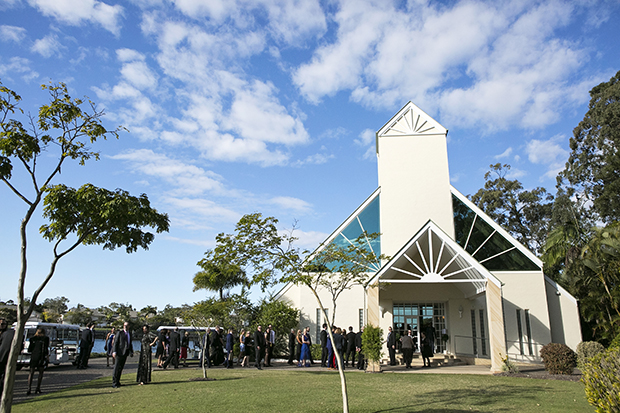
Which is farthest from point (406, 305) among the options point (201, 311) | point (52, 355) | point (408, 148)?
point (52, 355)

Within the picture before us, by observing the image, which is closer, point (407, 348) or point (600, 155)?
point (407, 348)

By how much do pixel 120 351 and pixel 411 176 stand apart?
1700cm

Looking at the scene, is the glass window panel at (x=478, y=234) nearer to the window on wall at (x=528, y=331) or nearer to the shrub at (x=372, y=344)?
the window on wall at (x=528, y=331)

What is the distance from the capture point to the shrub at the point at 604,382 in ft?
16.2

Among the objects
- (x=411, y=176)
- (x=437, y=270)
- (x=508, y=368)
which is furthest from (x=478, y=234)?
(x=508, y=368)

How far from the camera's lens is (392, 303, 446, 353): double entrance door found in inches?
838

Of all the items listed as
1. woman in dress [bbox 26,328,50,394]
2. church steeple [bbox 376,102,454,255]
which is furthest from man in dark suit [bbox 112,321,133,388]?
church steeple [bbox 376,102,454,255]

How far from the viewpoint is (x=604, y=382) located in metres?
5.14

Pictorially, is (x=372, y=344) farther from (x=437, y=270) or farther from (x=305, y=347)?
(x=437, y=270)

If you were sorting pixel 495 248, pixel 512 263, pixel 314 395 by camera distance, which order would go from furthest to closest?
1. pixel 495 248
2. pixel 512 263
3. pixel 314 395

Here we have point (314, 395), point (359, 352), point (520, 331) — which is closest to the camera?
point (314, 395)

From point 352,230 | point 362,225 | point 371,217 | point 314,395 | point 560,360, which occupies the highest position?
point 371,217

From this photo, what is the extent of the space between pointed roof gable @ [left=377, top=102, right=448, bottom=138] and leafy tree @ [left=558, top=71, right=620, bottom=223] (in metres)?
14.7

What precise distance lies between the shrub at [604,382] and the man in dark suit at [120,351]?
1029 cm
